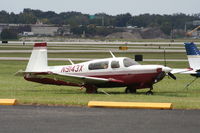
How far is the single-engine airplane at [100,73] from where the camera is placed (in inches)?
1017

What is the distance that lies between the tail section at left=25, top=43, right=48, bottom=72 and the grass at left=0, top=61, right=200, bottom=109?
980 mm

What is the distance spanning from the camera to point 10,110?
1878 cm

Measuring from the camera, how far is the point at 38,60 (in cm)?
2717

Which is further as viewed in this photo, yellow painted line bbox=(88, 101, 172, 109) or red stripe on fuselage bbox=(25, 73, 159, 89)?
red stripe on fuselage bbox=(25, 73, 159, 89)

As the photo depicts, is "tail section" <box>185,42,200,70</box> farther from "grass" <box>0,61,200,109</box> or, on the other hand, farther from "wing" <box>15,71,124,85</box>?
"wing" <box>15,71,124,85</box>

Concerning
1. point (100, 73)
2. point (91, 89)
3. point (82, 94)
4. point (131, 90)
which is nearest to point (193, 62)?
point (131, 90)

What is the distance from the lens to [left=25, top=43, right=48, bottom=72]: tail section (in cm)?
2712

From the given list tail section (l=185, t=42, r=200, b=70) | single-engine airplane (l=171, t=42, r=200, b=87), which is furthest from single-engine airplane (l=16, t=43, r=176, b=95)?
tail section (l=185, t=42, r=200, b=70)

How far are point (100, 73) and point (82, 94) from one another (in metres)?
1.25

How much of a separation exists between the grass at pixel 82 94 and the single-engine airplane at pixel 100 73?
48 cm

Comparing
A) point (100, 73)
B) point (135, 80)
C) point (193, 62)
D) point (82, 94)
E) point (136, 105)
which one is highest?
point (193, 62)

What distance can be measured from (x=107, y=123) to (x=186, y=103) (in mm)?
5603

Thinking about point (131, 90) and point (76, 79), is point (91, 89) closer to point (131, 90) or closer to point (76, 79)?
point (76, 79)

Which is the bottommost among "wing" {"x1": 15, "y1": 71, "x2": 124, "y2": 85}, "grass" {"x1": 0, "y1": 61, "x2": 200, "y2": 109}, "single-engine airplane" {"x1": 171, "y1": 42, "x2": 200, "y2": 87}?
"grass" {"x1": 0, "y1": 61, "x2": 200, "y2": 109}
